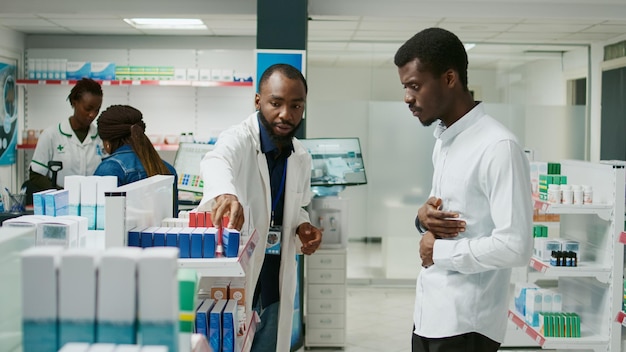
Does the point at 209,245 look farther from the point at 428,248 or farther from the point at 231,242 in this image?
the point at 428,248

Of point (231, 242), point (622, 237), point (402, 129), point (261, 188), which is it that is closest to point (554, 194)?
point (622, 237)

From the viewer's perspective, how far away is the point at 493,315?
192 centimetres

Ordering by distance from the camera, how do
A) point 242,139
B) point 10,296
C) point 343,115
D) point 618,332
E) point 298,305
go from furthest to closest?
point 343,115 < point 298,305 < point 618,332 < point 242,139 < point 10,296

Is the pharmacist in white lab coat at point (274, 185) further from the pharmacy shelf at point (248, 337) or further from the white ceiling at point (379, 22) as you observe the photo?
the white ceiling at point (379, 22)

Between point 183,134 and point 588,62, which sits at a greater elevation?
point 588,62

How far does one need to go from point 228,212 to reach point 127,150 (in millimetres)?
1291

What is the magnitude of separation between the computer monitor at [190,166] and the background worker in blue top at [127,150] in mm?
1756

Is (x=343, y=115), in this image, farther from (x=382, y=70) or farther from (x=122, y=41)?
(x=122, y=41)

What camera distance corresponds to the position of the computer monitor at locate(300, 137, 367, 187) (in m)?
5.20

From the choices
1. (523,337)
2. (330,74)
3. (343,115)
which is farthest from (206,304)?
(330,74)

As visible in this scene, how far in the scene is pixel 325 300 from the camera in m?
4.99

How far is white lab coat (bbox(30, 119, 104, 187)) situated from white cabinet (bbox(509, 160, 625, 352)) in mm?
3405

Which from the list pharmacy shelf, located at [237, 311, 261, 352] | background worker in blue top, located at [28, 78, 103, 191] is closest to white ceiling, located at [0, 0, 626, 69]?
background worker in blue top, located at [28, 78, 103, 191]

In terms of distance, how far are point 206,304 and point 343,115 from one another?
5.31 m
